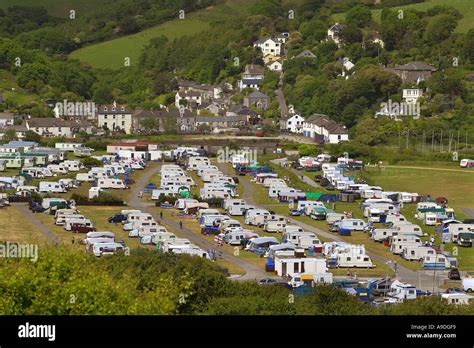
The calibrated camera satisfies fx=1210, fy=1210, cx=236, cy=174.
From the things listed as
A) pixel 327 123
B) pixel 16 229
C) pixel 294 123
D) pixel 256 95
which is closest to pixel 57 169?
pixel 16 229

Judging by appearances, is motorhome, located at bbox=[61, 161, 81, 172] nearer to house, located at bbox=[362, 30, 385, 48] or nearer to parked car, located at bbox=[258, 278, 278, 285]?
parked car, located at bbox=[258, 278, 278, 285]

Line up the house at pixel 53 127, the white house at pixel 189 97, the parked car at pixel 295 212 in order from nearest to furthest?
1. the parked car at pixel 295 212
2. the house at pixel 53 127
3. the white house at pixel 189 97

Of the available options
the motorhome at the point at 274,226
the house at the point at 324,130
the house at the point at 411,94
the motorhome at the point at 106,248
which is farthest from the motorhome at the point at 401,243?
the house at the point at 411,94

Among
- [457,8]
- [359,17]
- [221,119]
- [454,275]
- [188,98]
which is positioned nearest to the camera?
[454,275]

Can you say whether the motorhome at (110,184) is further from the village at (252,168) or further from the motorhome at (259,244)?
the motorhome at (259,244)

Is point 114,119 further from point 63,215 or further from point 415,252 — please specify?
point 415,252
